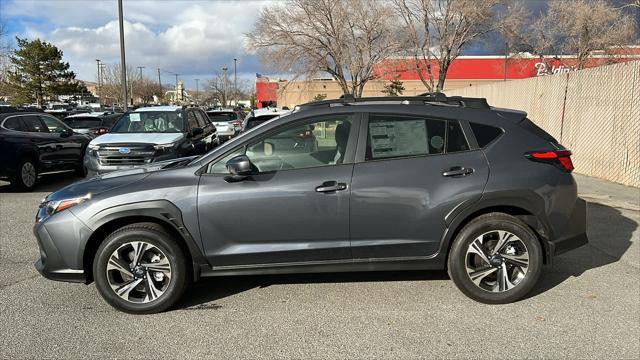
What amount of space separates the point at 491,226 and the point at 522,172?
534mm

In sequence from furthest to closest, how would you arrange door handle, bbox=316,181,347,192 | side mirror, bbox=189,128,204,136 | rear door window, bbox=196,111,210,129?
1. rear door window, bbox=196,111,210,129
2. side mirror, bbox=189,128,204,136
3. door handle, bbox=316,181,347,192

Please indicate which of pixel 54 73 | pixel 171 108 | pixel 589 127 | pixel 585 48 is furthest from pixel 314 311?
pixel 54 73

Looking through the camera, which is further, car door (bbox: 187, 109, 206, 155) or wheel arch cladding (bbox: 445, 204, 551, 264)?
car door (bbox: 187, 109, 206, 155)

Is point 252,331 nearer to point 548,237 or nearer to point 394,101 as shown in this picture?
point 394,101

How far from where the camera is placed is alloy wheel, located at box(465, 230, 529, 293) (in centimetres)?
403

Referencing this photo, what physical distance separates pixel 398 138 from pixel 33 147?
902 cm

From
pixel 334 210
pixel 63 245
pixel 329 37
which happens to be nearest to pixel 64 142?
pixel 63 245

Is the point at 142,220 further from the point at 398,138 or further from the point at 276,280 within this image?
the point at 398,138

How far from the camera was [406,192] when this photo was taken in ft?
12.9

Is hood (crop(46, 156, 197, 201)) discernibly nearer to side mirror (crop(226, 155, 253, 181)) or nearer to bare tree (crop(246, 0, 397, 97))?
side mirror (crop(226, 155, 253, 181))

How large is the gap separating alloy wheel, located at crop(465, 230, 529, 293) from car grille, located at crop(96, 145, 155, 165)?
6467 millimetres

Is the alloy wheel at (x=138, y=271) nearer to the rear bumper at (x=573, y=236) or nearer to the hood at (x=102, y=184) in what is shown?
the hood at (x=102, y=184)

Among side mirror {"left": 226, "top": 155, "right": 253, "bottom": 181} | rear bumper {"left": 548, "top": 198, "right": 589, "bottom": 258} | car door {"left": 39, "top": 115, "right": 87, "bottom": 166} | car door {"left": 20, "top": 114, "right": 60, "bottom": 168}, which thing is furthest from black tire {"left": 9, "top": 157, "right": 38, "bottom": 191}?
rear bumper {"left": 548, "top": 198, "right": 589, "bottom": 258}

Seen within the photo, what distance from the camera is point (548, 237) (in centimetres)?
409
